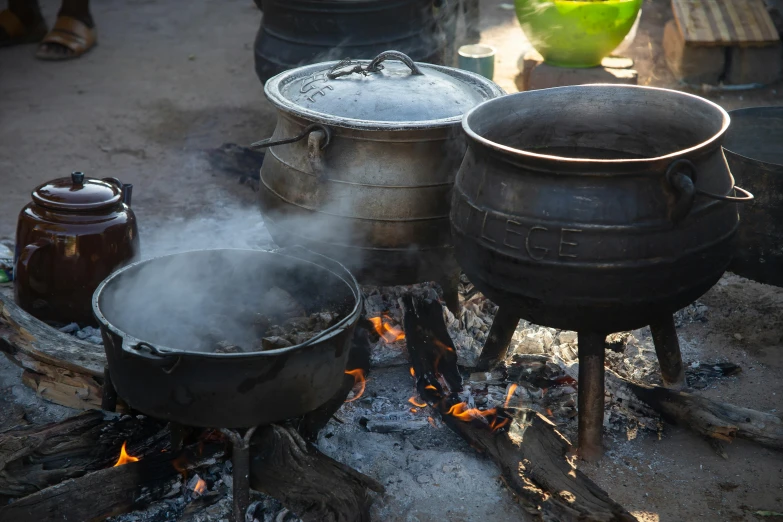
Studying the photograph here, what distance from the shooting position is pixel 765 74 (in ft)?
25.7

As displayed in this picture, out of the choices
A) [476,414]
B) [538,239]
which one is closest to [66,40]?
[476,414]

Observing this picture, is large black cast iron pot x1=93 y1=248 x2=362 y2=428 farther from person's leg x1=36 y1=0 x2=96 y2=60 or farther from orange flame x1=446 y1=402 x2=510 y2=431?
person's leg x1=36 y1=0 x2=96 y2=60

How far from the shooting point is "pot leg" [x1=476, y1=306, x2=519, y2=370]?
12.4 ft

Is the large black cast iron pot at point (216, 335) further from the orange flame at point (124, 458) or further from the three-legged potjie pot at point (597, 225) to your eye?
the three-legged potjie pot at point (597, 225)

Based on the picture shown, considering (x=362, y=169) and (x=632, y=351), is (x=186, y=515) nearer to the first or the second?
(x=362, y=169)

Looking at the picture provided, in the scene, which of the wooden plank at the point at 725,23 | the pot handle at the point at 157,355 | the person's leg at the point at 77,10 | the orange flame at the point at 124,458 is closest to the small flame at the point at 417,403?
the orange flame at the point at 124,458

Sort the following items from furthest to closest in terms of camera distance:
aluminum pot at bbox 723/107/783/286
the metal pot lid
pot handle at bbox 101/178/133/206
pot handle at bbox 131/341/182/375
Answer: pot handle at bbox 101/178/133/206 → aluminum pot at bbox 723/107/783/286 → the metal pot lid → pot handle at bbox 131/341/182/375

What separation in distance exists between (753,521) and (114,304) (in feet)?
8.54

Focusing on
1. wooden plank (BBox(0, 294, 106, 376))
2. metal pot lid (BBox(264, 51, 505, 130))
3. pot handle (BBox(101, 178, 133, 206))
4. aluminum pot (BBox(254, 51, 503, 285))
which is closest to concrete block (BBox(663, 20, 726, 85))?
metal pot lid (BBox(264, 51, 505, 130))

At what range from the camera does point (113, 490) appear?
9.75 feet

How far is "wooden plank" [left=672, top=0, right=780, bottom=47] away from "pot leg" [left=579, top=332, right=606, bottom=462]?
5.40 meters

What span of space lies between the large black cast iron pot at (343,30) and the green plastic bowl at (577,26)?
1.32m

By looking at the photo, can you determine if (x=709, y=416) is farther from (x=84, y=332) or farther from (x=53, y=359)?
(x=84, y=332)

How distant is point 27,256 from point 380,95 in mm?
1869
